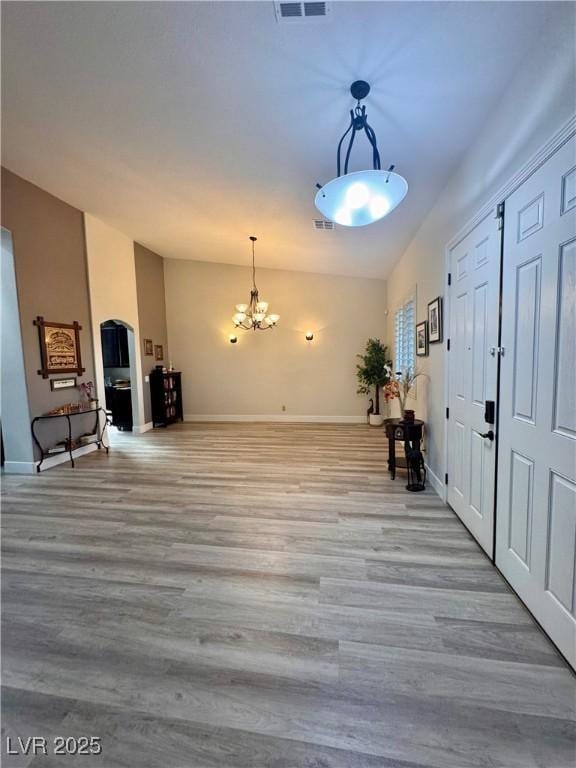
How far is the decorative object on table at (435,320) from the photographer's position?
3184 millimetres

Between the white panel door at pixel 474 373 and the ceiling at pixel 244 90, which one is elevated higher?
the ceiling at pixel 244 90

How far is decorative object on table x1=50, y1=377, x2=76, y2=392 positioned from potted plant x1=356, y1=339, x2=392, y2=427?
17.2 ft

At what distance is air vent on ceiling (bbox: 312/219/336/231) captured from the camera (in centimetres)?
409

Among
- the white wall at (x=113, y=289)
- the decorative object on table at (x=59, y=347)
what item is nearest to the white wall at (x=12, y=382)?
the decorative object on table at (x=59, y=347)

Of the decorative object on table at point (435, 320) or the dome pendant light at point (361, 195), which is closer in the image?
the dome pendant light at point (361, 195)

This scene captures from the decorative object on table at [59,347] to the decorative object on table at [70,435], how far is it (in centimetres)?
55

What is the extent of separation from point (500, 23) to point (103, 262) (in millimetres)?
5761

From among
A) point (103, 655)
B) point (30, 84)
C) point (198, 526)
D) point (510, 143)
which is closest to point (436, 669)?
Result: point (103, 655)

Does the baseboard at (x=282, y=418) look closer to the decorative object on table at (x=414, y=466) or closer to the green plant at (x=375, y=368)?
the green plant at (x=375, y=368)

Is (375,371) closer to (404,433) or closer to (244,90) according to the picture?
(404,433)

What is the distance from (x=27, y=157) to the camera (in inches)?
138

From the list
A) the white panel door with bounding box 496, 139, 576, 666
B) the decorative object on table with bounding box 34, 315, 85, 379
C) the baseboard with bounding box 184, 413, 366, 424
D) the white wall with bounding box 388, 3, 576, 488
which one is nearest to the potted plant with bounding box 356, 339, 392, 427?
the baseboard with bounding box 184, 413, 366, 424

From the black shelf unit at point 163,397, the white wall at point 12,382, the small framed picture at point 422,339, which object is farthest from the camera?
the black shelf unit at point 163,397

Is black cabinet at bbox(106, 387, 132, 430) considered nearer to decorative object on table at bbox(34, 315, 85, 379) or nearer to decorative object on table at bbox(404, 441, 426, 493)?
decorative object on table at bbox(34, 315, 85, 379)
